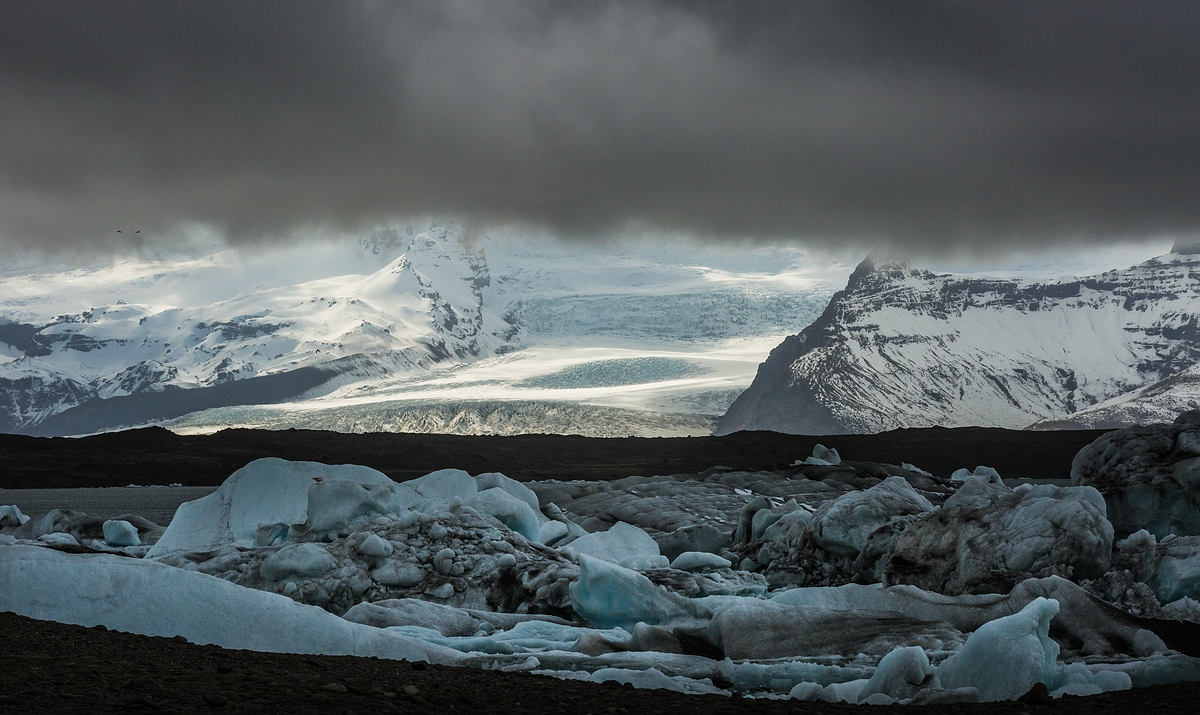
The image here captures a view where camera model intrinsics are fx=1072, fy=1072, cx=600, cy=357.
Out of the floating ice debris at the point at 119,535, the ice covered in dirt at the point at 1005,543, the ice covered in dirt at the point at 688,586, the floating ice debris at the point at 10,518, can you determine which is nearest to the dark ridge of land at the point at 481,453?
the floating ice debris at the point at 10,518

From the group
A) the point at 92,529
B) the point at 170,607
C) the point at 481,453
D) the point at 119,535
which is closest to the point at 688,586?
the point at 170,607

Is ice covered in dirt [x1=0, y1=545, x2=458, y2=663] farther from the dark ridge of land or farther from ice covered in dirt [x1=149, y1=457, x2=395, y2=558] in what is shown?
the dark ridge of land

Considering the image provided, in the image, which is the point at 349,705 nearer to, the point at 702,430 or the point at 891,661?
the point at 891,661

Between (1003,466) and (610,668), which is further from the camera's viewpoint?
(1003,466)

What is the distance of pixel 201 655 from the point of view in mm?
9047

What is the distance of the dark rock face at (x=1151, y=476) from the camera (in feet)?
65.6

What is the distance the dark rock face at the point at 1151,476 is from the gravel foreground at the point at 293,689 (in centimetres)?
1164

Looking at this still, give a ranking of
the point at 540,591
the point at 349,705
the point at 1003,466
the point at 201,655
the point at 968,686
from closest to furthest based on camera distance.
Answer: the point at 349,705 < the point at 201,655 < the point at 968,686 < the point at 540,591 < the point at 1003,466

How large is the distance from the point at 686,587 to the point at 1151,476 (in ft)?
31.6

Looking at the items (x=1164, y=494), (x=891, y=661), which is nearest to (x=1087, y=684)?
(x=891, y=661)

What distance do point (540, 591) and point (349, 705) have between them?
32.2 ft

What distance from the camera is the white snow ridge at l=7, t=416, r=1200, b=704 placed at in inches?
427

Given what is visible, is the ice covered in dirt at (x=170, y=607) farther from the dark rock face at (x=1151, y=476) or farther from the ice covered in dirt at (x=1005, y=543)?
the dark rock face at (x=1151, y=476)

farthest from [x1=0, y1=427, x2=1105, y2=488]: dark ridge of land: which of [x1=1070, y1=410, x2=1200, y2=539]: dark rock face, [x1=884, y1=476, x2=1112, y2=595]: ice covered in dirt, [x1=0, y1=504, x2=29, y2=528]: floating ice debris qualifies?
[x1=884, y1=476, x2=1112, y2=595]: ice covered in dirt
